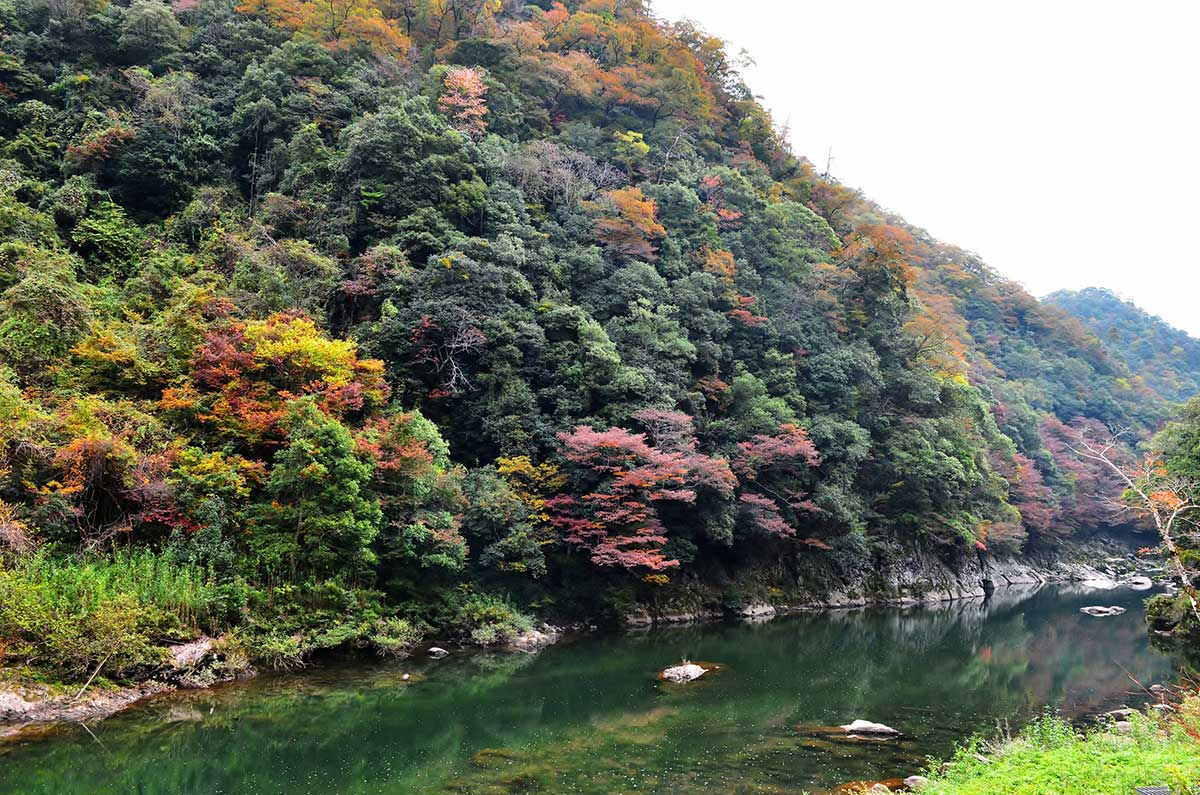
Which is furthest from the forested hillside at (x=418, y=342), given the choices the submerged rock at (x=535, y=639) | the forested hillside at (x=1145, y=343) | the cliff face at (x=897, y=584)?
the forested hillside at (x=1145, y=343)

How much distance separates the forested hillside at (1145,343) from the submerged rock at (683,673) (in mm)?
75166

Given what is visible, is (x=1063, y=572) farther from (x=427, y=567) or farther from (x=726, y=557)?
(x=427, y=567)

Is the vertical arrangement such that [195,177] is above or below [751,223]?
below

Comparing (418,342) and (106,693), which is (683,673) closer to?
(106,693)

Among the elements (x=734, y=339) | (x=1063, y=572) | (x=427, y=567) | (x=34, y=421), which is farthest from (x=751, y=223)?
(x=1063, y=572)

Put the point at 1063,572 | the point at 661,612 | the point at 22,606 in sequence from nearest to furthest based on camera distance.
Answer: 1. the point at 22,606
2. the point at 661,612
3. the point at 1063,572

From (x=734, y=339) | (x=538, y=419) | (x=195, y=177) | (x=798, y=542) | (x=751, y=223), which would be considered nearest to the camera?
(x=538, y=419)

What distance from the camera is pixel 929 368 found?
37.4 metres

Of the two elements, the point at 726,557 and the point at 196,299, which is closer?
the point at 196,299

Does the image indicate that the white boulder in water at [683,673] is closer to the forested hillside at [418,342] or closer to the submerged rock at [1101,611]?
the forested hillside at [418,342]

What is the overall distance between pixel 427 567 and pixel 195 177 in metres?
19.9

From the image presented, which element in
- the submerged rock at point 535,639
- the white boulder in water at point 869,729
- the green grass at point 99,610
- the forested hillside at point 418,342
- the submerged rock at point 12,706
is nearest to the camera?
the submerged rock at point 12,706

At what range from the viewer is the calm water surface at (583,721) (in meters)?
9.93

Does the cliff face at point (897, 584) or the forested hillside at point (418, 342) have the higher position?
the forested hillside at point (418, 342)
